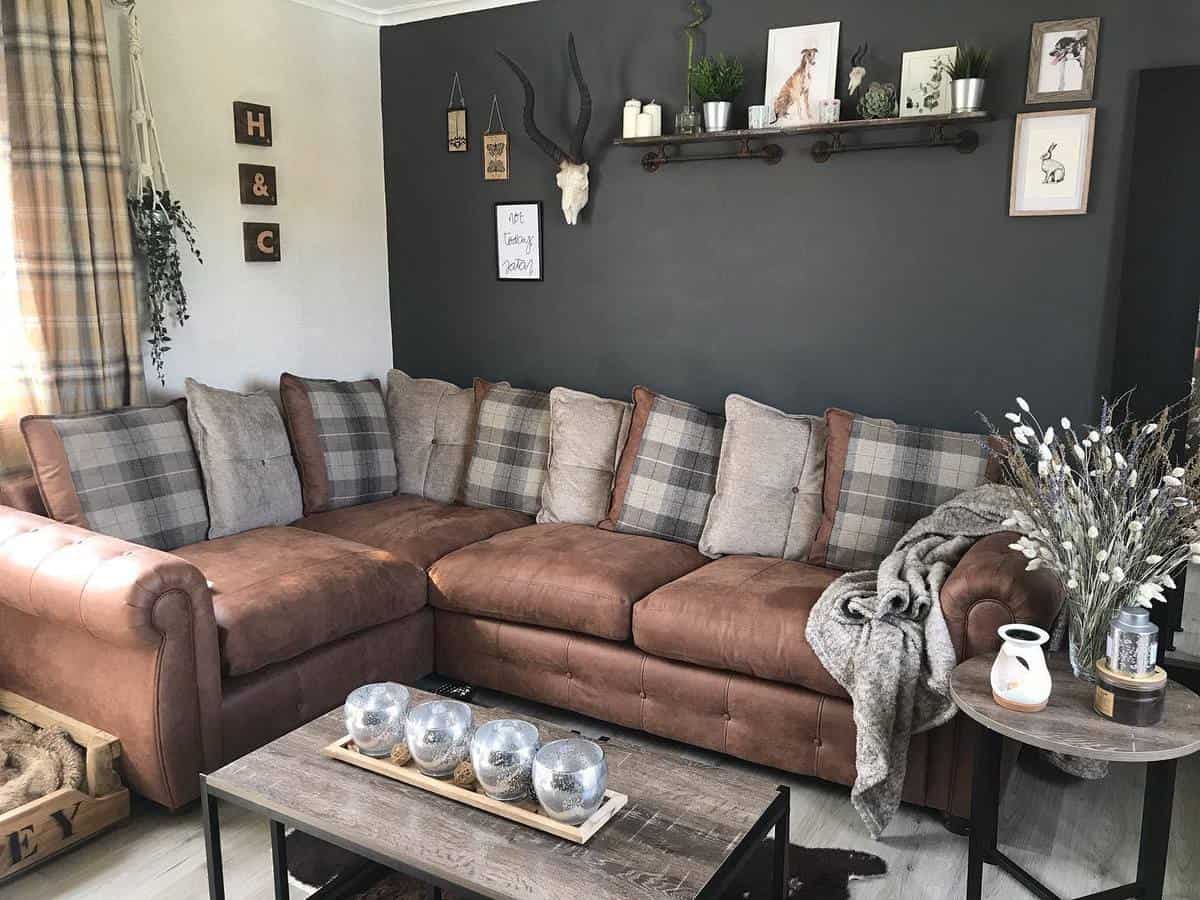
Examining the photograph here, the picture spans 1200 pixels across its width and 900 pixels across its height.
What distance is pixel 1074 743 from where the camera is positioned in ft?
6.23

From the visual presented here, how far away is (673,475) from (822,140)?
125cm

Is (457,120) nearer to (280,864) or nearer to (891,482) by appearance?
(891,482)

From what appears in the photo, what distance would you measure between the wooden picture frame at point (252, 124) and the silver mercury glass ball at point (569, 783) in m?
2.95

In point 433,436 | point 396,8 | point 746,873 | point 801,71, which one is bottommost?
point 746,873

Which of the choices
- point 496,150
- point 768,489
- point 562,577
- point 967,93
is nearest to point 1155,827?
point 768,489

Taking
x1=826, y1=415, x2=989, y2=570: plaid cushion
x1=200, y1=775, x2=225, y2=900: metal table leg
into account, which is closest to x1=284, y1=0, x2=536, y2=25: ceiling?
x1=826, y1=415, x2=989, y2=570: plaid cushion

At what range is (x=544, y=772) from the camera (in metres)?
1.80

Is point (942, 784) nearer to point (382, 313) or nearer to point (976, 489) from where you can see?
point (976, 489)

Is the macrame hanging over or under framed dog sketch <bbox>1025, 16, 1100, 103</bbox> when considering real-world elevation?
under

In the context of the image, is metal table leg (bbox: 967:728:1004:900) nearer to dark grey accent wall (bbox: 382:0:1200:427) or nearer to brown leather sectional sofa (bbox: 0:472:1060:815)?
brown leather sectional sofa (bbox: 0:472:1060:815)

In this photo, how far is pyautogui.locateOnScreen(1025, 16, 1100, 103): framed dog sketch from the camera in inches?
119

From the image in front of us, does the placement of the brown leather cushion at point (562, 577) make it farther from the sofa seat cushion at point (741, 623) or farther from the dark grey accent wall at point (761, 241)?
the dark grey accent wall at point (761, 241)

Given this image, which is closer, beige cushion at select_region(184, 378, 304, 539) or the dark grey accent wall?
the dark grey accent wall

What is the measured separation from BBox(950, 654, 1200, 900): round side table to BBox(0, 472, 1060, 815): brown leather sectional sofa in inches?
11.9
